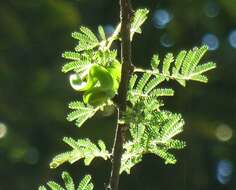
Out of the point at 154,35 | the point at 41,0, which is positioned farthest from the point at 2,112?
the point at 154,35

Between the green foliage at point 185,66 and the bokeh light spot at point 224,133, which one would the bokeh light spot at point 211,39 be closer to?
the bokeh light spot at point 224,133

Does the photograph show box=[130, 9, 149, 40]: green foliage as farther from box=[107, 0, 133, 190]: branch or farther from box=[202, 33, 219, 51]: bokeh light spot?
box=[202, 33, 219, 51]: bokeh light spot

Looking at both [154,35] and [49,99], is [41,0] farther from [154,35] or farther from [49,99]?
[154,35]

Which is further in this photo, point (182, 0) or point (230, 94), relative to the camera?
point (230, 94)

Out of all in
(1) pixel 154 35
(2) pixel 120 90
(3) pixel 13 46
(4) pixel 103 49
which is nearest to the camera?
(2) pixel 120 90

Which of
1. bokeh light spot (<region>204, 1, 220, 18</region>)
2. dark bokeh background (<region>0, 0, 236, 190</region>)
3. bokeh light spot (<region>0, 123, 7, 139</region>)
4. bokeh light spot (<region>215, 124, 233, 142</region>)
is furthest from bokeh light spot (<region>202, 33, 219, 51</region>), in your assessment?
bokeh light spot (<region>0, 123, 7, 139</region>)

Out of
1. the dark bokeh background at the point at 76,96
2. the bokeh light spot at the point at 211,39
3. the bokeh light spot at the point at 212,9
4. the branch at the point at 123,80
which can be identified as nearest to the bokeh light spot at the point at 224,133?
the dark bokeh background at the point at 76,96

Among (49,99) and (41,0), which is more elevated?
(41,0)
